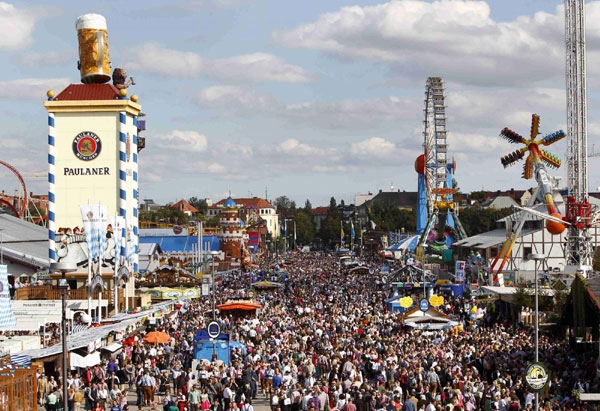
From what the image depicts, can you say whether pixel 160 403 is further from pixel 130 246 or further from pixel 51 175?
pixel 51 175

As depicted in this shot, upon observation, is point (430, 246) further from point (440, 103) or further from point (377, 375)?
point (377, 375)

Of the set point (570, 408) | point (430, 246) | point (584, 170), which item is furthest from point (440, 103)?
point (570, 408)

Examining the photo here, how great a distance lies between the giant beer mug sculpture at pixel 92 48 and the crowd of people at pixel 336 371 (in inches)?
618

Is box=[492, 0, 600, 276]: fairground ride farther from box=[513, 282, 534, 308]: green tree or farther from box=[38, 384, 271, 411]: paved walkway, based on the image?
box=[38, 384, 271, 411]: paved walkway

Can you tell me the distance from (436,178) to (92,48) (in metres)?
44.0

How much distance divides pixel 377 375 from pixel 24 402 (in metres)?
10.8

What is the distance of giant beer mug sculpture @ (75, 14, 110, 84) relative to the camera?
46.1 m

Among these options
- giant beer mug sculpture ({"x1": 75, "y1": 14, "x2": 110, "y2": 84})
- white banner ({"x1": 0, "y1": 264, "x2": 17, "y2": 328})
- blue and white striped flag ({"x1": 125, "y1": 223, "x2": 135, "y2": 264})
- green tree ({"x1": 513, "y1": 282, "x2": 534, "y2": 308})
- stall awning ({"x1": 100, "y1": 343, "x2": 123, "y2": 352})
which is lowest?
stall awning ({"x1": 100, "y1": 343, "x2": 123, "y2": 352})

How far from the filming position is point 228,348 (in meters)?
25.6

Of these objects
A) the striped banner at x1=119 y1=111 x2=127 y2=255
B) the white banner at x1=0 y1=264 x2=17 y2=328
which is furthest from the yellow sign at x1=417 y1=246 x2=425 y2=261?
the white banner at x1=0 y1=264 x2=17 y2=328

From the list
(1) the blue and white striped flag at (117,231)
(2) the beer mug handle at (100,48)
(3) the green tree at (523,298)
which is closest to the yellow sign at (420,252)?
(2) the beer mug handle at (100,48)

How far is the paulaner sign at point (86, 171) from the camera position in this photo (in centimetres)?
4522

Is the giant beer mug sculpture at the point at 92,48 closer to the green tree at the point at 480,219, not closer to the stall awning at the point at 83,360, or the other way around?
the stall awning at the point at 83,360

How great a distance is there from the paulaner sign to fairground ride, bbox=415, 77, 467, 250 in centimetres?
3897
